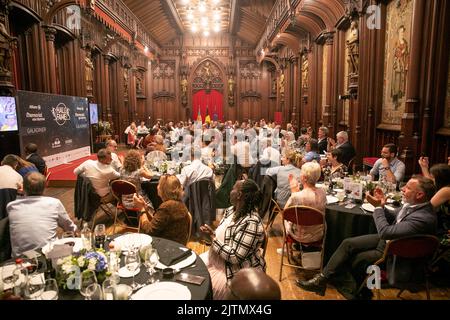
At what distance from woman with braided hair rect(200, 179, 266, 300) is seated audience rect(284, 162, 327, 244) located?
1.00 meters

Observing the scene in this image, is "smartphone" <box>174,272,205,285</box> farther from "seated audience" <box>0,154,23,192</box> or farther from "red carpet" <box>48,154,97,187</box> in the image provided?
"red carpet" <box>48,154,97,187</box>

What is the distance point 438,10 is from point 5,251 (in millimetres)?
5507

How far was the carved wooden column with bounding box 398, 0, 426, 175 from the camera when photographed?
14.5 ft

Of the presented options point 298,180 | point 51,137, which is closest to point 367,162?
point 298,180

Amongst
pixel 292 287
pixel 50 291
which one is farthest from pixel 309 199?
pixel 50 291

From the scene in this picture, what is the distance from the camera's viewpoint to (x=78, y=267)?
184cm

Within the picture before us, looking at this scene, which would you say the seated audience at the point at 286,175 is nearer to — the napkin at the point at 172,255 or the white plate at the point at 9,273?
the napkin at the point at 172,255

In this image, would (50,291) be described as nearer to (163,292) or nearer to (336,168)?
(163,292)

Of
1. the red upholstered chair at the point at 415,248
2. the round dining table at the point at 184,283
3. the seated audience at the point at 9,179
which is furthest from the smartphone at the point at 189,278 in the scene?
the seated audience at the point at 9,179

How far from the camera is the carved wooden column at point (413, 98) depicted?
441 cm

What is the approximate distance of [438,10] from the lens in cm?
420

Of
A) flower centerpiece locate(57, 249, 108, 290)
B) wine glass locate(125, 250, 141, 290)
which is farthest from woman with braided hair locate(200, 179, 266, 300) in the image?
flower centerpiece locate(57, 249, 108, 290)

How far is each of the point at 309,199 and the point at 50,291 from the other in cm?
231
